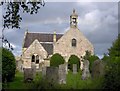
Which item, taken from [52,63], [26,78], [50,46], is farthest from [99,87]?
[50,46]

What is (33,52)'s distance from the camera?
58.9 metres

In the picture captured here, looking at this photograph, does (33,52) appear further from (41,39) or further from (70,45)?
(41,39)

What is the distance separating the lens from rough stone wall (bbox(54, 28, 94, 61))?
2305 inches

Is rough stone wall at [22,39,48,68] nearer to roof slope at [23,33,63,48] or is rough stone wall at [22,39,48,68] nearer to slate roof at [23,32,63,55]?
slate roof at [23,32,63,55]

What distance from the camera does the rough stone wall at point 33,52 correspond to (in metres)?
A: 58.4

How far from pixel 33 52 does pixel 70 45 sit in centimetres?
698

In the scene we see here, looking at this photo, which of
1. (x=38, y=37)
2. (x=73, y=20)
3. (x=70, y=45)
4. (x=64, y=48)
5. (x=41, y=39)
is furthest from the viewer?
(x=38, y=37)

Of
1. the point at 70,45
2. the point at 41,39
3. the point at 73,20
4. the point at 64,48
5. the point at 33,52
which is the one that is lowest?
the point at 33,52

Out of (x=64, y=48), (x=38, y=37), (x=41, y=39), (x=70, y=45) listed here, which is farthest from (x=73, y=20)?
(x=38, y=37)

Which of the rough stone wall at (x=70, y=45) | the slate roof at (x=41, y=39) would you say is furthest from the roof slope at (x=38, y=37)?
the rough stone wall at (x=70, y=45)

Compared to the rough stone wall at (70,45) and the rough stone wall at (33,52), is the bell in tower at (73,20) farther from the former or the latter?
the rough stone wall at (33,52)

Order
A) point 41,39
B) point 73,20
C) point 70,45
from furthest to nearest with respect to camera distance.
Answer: point 41,39
point 73,20
point 70,45

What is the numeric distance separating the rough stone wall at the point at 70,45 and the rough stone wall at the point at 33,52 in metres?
2.43

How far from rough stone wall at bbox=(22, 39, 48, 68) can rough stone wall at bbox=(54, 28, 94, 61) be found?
2426mm
